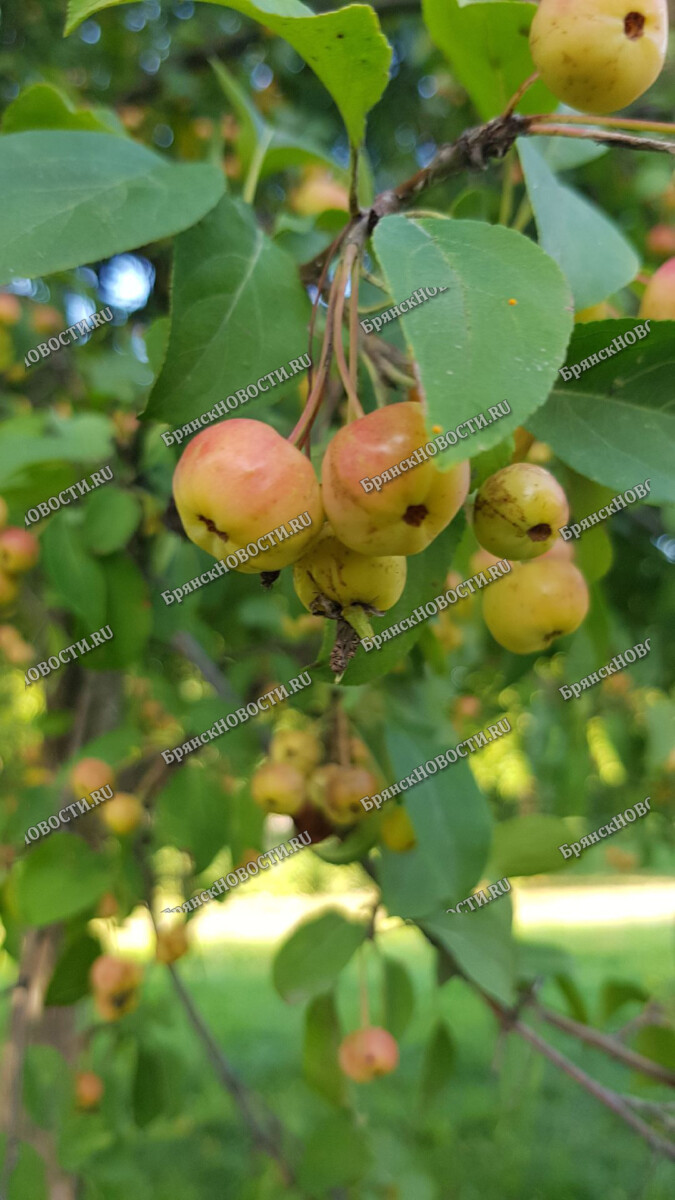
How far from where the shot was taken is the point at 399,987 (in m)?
1.93

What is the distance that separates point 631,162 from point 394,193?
2.53 metres

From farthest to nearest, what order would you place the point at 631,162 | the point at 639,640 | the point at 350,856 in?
the point at 631,162 < the point at 639,640 < the point at 350,856

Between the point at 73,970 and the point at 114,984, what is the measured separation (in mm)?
83

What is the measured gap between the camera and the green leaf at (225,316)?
2.53 feet

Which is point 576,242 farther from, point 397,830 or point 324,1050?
point 324,1050

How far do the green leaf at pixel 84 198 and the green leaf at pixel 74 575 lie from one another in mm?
739

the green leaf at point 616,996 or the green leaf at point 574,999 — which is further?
the green leaf at point 616,996

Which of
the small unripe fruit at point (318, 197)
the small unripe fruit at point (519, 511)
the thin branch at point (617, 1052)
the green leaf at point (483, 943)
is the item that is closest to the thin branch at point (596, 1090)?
the thin branch at point (617, 1052)

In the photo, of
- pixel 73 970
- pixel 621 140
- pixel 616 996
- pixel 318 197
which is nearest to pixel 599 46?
pixel 621 140

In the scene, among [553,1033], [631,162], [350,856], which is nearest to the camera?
[350,856]

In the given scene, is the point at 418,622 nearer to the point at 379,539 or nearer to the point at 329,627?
the point at 329,627

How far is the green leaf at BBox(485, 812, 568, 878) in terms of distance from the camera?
152 cm

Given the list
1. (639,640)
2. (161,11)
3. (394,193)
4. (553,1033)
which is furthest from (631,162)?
(553,1033)

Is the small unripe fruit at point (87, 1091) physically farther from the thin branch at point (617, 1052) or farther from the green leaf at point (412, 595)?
the green leaf at point (412, 595)
